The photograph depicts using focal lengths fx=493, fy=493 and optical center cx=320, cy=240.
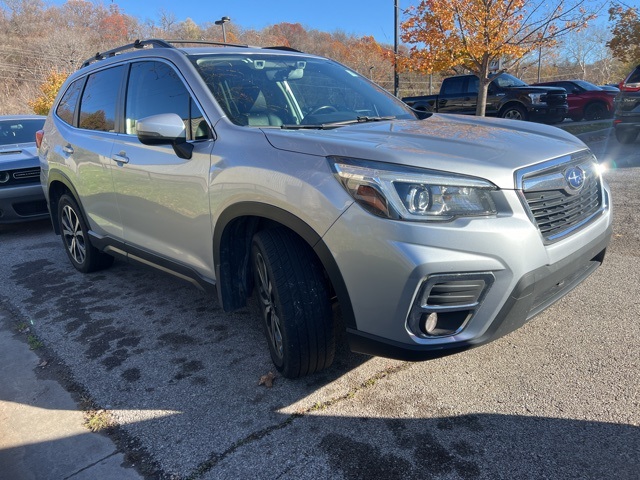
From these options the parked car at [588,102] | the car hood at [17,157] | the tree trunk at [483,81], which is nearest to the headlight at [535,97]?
the tree trunk at [483,81]

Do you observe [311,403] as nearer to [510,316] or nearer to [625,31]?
[510,316]

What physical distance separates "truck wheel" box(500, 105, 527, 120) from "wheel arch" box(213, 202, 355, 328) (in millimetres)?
13040

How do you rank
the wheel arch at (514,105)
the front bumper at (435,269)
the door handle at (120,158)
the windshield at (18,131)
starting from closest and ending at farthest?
the front bumper at (435,269) → the door handle at (120,158) → the windshield at (18,131) → the wheel arch at (514,105)

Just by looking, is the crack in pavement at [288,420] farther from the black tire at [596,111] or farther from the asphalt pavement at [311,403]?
the black tire at [596,111]

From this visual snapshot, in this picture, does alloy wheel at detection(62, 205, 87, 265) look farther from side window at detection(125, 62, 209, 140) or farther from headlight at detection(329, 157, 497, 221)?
headlight at detection(329, 157, 497, 221)

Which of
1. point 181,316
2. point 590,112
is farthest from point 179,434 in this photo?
point 590,112

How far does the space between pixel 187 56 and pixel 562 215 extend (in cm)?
244

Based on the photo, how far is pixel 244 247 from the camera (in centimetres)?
291

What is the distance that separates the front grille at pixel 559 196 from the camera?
221cm

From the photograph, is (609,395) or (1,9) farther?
(1,9)

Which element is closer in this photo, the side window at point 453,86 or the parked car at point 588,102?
the side window at point 453,86

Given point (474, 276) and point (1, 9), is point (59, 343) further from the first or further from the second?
point (1, 9)

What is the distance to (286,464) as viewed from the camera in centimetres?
214

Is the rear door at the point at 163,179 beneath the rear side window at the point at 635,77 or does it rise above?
beneath
